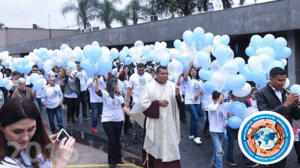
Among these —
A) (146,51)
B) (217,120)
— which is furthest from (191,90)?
(146,51)

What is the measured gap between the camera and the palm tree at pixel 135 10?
25.2m

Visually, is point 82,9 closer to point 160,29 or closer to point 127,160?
point 160,29

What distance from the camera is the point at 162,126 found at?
4.25 meters

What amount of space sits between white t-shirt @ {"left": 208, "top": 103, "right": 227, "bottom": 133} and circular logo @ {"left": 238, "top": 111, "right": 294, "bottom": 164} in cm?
178

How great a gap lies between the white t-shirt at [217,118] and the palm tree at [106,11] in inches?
893

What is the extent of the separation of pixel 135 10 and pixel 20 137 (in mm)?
24549

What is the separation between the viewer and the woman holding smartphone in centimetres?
158

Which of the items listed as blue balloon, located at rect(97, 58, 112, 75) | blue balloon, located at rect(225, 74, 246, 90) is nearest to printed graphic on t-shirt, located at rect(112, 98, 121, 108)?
blue balloon, located at rect(97, 58, 112, 75)

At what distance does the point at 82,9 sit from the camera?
2861 centimetres

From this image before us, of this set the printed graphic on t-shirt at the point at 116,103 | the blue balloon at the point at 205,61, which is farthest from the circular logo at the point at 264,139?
the printed graphic on t-shirt at the point at 116,103

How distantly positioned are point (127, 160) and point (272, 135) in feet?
10.7

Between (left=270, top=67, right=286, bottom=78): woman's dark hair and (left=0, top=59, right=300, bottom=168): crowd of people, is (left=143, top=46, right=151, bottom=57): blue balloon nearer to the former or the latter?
(left=0, top=59, right=300, bottom=168): crowd of people

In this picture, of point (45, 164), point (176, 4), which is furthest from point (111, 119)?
point (176, 4)

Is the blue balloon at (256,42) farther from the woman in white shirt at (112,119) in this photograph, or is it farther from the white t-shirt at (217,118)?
the woman in white shirt at (112,119)
